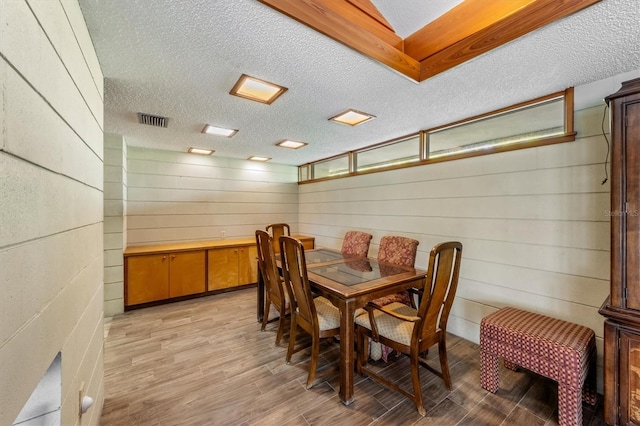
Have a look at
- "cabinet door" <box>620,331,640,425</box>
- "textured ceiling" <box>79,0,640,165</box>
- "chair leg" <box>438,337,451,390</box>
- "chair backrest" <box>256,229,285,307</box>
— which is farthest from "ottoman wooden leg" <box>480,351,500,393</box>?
"textured ceiling" <box>79,0,640,165</box>

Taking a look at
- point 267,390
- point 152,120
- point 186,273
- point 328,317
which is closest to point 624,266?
point 328,317

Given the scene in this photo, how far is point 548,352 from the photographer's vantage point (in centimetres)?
169

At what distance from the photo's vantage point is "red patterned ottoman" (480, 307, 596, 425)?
1595mm

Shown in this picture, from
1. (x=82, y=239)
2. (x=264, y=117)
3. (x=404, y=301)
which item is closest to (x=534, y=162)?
(x=404, y=301)

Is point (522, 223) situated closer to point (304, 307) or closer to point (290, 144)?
point (304, 307)

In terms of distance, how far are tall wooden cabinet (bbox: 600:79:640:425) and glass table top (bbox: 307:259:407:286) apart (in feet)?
4.50

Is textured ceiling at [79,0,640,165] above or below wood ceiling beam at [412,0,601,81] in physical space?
below

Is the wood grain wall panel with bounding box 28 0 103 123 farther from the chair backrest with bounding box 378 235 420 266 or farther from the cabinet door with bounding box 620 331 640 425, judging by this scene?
the cabinet door with bounding box 620 331 640 425

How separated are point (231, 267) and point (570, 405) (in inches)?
162

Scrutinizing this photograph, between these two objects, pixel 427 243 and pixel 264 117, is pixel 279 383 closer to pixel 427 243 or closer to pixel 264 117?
pixel 427 243

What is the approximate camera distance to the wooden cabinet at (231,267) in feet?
13.7

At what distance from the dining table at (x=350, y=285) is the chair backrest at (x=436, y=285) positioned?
0.36 metres

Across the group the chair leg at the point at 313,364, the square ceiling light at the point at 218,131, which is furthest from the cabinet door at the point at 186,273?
the chair leg at the point at 313,364

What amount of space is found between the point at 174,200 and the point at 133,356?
101 inches
